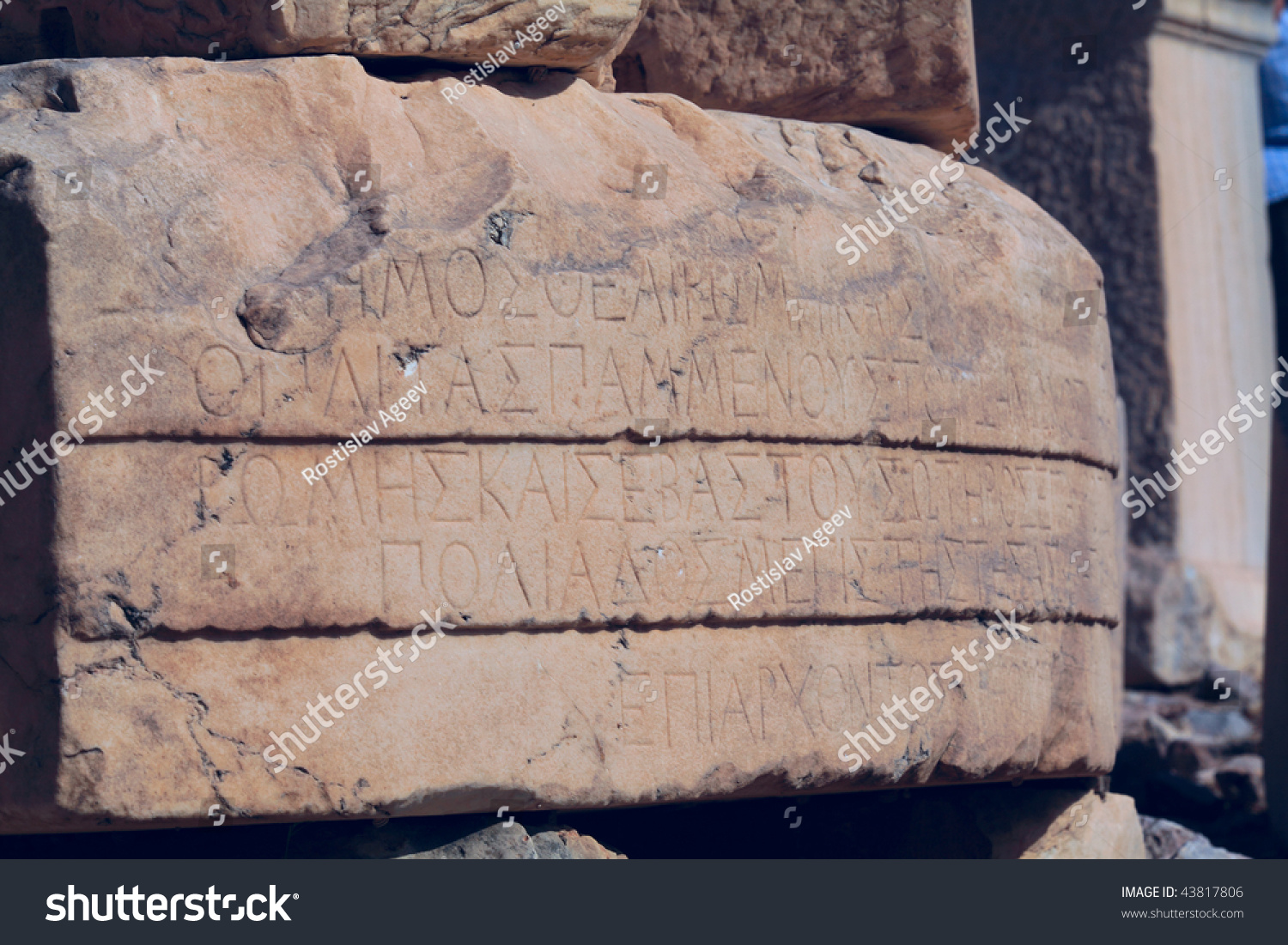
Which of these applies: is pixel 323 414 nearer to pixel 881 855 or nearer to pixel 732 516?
pixel 732 516

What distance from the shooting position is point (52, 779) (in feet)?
7.76

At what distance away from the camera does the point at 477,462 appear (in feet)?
8.57

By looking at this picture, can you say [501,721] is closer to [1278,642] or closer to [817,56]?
[817,56]

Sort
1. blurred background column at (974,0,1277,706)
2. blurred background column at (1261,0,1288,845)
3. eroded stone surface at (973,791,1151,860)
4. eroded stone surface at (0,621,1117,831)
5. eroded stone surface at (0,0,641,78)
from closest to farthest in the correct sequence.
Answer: eroded stone surface at (0,621,1117,831) < eroded stone surface at (0,0,641,78) < eroded stone surface at (973,791,1151,860) < blurred background column at (1261,0,1288,845) < blurred background column at (974,0,1277,706)

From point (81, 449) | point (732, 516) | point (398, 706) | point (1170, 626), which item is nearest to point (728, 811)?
point (732, 516)

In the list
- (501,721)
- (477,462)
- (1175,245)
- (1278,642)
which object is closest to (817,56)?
(477,462)

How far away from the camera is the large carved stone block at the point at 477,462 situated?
2430mm

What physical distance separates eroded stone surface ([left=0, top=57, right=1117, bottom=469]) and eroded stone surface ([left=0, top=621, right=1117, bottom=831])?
385mm

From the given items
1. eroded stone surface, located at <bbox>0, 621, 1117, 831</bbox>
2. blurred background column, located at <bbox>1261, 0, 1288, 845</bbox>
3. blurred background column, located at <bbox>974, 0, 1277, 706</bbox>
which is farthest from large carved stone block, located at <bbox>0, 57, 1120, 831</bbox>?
blurred background column, located at <bbox>974, 0, 1277, 706</bbox>

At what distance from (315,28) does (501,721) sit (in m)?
1.33

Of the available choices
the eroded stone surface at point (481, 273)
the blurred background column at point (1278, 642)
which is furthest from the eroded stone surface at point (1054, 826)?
the blurred background column at point (1278, 642)

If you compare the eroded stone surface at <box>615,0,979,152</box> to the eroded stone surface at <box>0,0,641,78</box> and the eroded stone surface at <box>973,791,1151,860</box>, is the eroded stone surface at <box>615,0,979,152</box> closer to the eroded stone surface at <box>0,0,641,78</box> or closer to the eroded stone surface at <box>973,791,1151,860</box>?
the eroded stone surface at <box>0,0,641,78</box>

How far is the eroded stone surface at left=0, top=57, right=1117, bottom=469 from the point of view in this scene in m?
2.49

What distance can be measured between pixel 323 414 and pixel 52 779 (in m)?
0.72
